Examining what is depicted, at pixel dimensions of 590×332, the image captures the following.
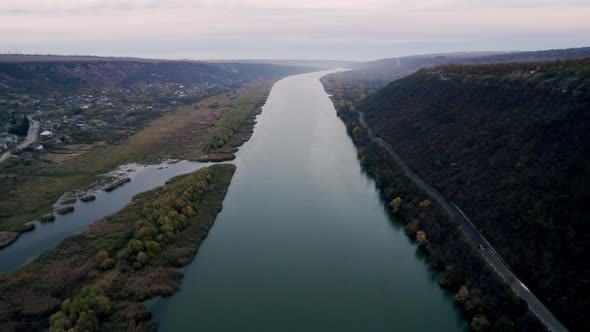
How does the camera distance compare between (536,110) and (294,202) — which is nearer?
(536,110)

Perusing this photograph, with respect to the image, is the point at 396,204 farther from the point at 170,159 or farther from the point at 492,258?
the point at 170,159

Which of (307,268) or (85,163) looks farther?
(85,163)

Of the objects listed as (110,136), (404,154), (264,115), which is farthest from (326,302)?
(264,115)

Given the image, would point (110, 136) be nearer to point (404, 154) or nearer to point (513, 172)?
point (404, 154)

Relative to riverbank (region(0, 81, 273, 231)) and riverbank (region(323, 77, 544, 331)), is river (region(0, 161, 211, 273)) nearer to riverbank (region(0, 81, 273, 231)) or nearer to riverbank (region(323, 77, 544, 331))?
riverbank (region(0, 81, 273, 231))

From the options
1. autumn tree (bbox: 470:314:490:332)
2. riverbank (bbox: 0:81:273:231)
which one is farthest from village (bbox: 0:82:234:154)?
autumn tree (bbox: 470:314:490:332)

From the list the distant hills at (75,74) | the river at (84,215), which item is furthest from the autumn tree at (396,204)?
the distant hills at (75,74)

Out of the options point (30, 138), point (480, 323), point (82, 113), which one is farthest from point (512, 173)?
point (82, 113)
